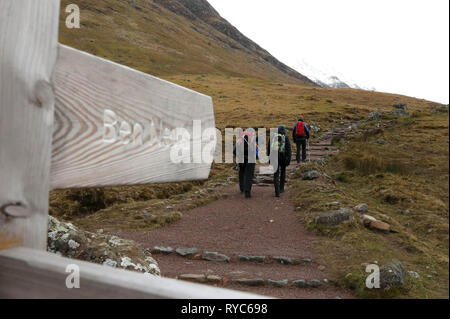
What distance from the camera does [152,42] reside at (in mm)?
116562

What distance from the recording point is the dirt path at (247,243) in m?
5.97

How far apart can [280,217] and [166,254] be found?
4.06 meters

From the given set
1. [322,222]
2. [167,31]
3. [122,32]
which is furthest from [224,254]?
[167,31]

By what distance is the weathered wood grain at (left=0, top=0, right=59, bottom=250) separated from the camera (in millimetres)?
929

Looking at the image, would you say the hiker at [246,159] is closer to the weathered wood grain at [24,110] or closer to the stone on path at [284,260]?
the stone on path at [284,260]

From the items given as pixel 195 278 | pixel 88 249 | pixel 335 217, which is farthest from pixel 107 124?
pixel 335 217

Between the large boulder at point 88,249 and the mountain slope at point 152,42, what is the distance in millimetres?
78927

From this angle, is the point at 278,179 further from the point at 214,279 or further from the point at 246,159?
the point at 214,279

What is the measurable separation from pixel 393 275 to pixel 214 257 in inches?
157

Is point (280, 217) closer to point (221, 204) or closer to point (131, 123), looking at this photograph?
point (221, 204)

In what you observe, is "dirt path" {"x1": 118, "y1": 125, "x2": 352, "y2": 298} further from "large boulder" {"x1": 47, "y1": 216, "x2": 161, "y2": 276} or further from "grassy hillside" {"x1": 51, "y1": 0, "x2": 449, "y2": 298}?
"large boulder" {"x1": 47, "y1": 216, "x2": 161, "y2": 276}

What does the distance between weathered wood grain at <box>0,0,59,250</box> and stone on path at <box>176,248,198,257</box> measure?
6735 mm

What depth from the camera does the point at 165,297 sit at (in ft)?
2.47

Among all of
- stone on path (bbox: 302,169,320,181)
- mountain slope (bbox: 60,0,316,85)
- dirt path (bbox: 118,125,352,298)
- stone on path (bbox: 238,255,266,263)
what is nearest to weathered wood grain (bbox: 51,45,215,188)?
dirt path (bbox: 118,125,352,298)
